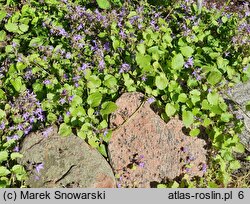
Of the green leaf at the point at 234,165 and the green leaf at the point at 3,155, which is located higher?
the green leaf at the point at 3,155

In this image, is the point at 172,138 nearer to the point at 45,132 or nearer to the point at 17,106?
the point at 45,132

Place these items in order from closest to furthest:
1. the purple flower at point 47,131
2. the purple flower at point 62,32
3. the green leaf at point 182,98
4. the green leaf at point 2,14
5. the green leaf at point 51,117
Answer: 1. the purple flower at point 47,131
2. the green leaf at point 51,117
3. the green leaf at point 182,98
4. the purple flower at point 62,32
5. the green leaf at point 2,14

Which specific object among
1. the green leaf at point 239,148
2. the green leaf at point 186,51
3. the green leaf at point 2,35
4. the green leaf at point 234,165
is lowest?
the green leaf at point 234,165

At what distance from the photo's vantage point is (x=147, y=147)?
397cm

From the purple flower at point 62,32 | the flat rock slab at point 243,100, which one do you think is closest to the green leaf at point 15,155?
the purple flower at point 62,32

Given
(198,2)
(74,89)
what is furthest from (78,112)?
(198,2)

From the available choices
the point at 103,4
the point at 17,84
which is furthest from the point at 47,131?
the point at 103,4

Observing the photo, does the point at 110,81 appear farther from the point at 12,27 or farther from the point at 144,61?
the point at 12,27

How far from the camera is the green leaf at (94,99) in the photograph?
13.1 feet

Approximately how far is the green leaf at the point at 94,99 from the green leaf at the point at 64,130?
12.1 inches

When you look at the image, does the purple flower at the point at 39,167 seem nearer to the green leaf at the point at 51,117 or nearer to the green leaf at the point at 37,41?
the green leaf at the point at 51,117

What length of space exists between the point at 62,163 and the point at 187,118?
1.19 metres

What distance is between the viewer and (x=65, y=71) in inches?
175

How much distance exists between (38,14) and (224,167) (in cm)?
265
